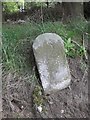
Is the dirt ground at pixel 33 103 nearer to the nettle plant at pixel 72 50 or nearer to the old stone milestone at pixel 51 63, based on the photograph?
the old stone milestone at pixel 51 63

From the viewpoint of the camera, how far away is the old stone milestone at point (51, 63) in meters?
2.96

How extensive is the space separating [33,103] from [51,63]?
439 mm

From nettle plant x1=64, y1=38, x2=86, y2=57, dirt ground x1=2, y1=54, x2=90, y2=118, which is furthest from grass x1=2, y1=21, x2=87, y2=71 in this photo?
dirt ground x1=2, y1=54, x2=90, y2=118

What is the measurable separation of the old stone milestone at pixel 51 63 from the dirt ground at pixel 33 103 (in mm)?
88

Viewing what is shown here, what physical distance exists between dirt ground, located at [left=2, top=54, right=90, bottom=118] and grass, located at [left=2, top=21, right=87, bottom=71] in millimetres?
143

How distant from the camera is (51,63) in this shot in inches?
120

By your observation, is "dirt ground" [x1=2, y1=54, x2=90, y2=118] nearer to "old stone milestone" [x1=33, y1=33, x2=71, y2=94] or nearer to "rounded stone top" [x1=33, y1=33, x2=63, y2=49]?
"old stone milestone" [x1=33, y1=33, x2=71, y2=94]

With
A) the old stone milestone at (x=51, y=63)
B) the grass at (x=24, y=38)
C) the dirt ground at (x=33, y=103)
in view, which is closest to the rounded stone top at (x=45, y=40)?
the old stone milestone at (x=51, y=63)

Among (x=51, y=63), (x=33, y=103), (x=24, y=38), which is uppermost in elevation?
(x=24, y=38)

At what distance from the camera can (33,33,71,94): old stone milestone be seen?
296 centimetres

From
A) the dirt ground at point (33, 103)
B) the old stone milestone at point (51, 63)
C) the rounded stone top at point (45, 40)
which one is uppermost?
the rounded stone top at point (45, 40)

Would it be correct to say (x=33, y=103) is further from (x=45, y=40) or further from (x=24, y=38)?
(x=24, y=38)

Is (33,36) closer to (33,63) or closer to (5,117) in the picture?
(33,63)

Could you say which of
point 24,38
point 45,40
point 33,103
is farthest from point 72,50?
point 33,103
